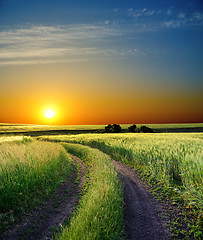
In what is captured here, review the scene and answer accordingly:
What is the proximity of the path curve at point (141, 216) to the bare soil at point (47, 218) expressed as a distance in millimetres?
2543

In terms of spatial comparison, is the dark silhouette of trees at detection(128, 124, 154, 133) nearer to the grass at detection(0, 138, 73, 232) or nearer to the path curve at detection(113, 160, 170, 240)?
Answer: the grass at detection(0, 138, 73, 232)

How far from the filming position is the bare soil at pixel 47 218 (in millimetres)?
6992

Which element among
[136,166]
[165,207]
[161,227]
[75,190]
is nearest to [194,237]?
[161,227]

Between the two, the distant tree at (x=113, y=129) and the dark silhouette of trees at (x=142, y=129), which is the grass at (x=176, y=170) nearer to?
the distant tree at (x=113, y=129)

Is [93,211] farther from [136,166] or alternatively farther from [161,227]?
[136,166]

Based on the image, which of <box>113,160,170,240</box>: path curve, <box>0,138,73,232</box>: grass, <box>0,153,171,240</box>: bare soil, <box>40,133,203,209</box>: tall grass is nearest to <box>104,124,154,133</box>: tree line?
<box>40,133,203,209</box>: tall grass

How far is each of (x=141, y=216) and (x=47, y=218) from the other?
3.88m

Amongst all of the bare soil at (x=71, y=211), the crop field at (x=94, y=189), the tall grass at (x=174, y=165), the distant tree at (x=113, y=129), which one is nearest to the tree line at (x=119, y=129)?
the distant tree at (x=113, y=129)

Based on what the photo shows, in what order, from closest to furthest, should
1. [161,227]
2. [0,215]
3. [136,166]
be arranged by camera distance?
[161,227] < [0,215] < [136,166]

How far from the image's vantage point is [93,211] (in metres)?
7.04

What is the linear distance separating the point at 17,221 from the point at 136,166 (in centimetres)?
1086

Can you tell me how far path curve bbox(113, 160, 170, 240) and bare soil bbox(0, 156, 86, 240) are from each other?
254cm

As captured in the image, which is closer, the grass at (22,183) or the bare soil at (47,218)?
the bare soil at (47,218)

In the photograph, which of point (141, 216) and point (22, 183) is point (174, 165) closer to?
point (141, 216)
